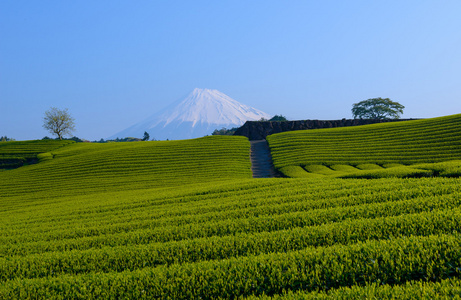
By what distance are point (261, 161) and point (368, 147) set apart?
12474 mm

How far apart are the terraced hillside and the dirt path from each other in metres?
0.97

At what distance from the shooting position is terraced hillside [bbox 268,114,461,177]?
2688 centimetres

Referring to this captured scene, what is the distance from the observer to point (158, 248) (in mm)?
7383

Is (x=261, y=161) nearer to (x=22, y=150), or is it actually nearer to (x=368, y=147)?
(x=368, y=147)

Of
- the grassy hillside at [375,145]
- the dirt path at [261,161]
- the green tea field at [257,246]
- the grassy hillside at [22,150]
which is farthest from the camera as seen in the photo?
the grassy hillside at [22,150]

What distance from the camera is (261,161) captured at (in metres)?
36.1

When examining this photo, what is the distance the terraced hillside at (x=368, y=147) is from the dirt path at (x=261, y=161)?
3.18 ft

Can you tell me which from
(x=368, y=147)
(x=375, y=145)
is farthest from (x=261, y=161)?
(x=375, y=145)

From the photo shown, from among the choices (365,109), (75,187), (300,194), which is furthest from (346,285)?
(365,109)

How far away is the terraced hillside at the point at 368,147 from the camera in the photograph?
88.2ft

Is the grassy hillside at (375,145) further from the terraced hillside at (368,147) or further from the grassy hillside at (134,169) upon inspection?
the grassy hillside at (134,169)

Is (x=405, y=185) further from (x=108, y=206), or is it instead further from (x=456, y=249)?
(x=108, y=206)

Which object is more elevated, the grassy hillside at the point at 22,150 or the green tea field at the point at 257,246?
the grassy hillside at the point at 22,150

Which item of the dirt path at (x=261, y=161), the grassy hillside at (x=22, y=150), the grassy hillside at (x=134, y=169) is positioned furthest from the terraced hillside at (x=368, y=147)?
the grassy hillside at (x=22, y=150)
